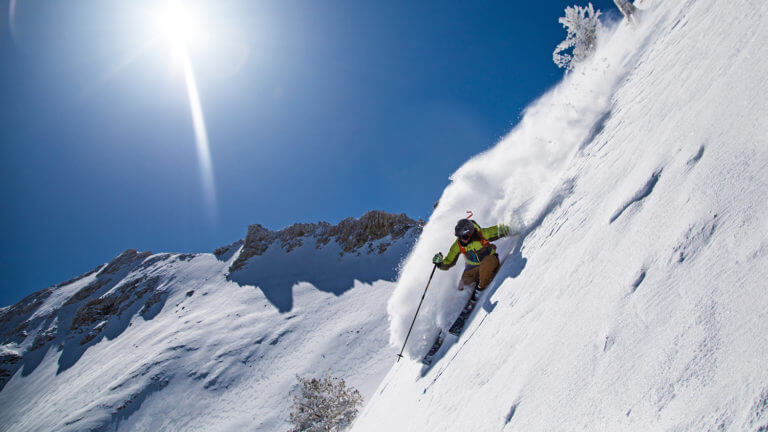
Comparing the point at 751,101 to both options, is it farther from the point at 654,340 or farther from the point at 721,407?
the point at 721,407

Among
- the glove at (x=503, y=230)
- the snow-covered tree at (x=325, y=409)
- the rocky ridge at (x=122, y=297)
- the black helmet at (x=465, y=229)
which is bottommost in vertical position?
the snow-covered tree at (x=325, y=409)

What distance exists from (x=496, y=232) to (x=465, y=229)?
2.01ft

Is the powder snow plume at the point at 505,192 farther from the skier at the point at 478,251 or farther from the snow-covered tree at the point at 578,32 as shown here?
the snow-covered tree at the point at 578,32

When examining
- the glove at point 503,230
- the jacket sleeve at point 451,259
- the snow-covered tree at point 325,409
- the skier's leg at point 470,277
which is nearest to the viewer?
the skier's leg at point 470,277

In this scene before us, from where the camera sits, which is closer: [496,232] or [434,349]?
[434,349]

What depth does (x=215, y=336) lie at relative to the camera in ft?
94.3

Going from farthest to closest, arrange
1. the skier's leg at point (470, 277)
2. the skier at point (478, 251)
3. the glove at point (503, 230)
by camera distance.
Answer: the glove at point (503, 230), the skier's leg at point (470, 277), the skier at point (478, 251)

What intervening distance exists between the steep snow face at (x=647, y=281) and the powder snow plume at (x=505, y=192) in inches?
16.5

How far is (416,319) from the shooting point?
19.9 ft

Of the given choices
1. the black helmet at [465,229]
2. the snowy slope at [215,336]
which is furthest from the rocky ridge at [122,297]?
the black helmet at [465,229]

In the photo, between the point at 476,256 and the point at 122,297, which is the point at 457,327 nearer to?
the point at 476,256

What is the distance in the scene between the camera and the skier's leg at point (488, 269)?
5328 millimetres

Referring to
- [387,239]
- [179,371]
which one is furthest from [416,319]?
[387,239]

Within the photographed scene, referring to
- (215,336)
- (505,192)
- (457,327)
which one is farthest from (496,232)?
(215,336)
